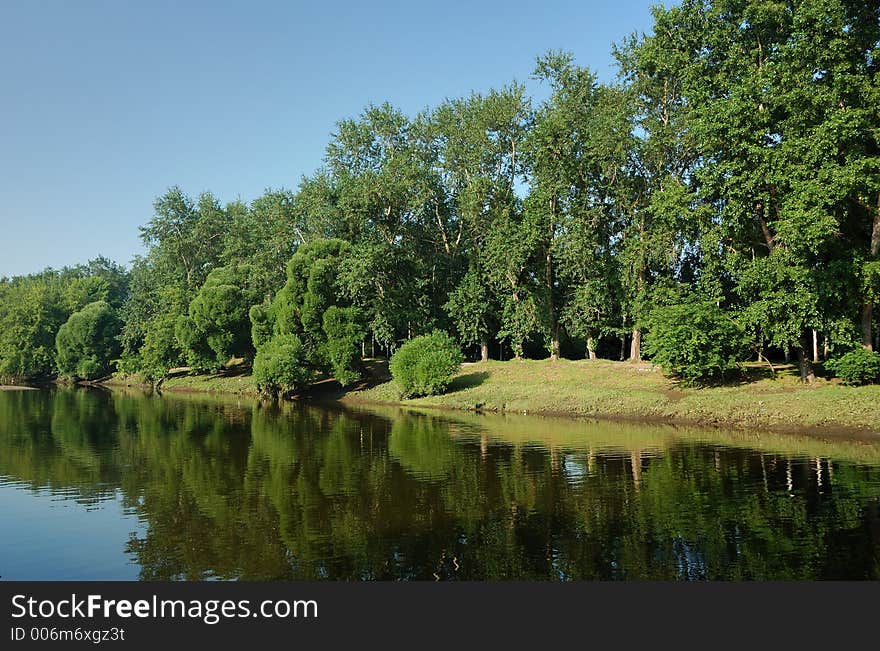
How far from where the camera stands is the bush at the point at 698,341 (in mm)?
36719

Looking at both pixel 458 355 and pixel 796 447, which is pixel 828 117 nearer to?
pixel 796 447

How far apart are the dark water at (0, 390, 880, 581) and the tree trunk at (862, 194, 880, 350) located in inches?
319

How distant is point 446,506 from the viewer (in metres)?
18.4

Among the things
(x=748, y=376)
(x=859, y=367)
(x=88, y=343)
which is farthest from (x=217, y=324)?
(x=859, y=367)

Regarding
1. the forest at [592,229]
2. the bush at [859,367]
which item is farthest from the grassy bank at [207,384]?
the bush at [859,367]

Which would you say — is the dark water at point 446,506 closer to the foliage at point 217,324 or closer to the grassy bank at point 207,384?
the grassy bank at point 207,384

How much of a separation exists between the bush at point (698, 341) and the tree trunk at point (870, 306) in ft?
19.1

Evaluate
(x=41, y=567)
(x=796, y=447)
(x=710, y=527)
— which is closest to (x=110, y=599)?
(x=41, y=567)

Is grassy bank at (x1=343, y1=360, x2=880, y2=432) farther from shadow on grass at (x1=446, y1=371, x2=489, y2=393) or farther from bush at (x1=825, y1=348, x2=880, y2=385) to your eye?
bush at (x1=825, y1=348, x2=880, y2=385)

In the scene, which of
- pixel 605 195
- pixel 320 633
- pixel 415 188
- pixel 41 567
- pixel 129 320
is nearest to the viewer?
pixel 320 633

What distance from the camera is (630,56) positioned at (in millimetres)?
44094

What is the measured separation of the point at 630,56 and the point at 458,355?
24369 mm

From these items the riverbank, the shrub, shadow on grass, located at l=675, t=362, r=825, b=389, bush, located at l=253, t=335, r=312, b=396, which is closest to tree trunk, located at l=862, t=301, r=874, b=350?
the riverbank

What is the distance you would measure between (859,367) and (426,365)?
2716 centimetres
